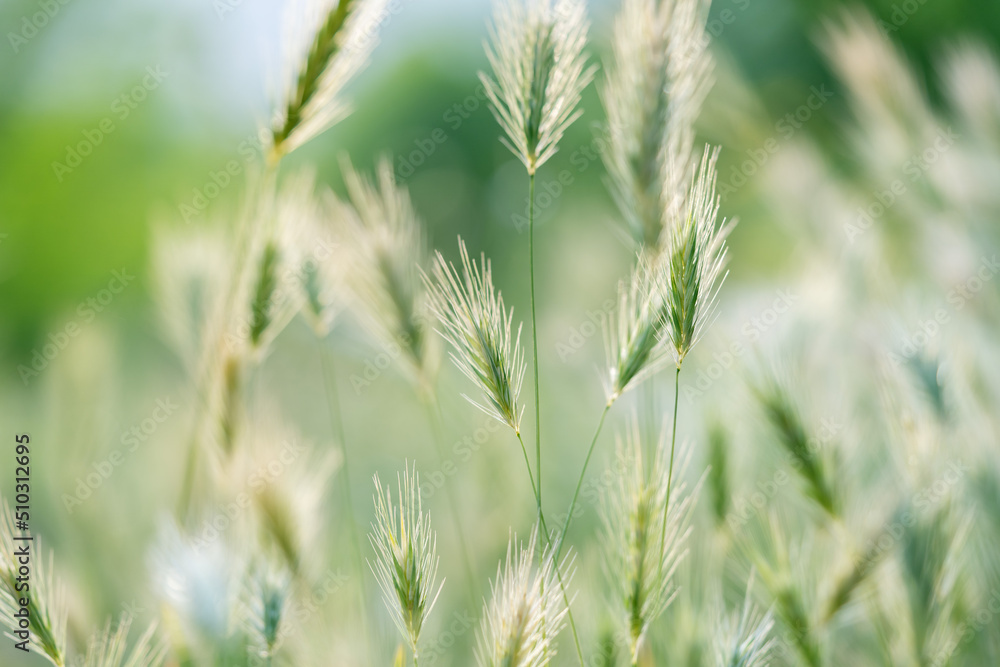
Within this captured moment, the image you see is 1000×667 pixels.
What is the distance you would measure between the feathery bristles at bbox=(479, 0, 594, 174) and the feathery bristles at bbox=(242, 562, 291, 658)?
0.32 meters

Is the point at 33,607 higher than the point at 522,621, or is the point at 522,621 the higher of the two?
the point at 33,607

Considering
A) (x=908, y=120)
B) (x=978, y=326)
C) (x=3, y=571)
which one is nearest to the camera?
(x=3, y=571)

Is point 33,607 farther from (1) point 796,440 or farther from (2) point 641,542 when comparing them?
(1) point 796,440

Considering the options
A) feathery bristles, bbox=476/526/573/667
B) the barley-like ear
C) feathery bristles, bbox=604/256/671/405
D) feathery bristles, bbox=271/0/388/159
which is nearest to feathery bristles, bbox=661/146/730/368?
feathery bristles, bbox=604/256/671/405

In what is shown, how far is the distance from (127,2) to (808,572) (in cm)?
329

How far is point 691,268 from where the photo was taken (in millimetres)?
363

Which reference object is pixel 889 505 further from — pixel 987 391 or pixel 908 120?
pixel 908 120

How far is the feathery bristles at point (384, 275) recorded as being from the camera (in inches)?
21.7

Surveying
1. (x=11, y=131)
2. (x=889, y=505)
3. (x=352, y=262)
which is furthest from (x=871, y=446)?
(x=11, y=131)

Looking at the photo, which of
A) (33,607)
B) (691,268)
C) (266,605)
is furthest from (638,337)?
(33,607)

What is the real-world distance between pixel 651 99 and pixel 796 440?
0.27 metres

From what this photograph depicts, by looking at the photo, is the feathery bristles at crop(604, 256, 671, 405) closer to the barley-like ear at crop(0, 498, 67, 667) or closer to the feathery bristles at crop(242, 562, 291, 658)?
the feathery bristles at crop(242, 562, 291, 658)

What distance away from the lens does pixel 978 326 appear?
791 mm

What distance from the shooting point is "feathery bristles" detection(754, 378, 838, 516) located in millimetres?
479
